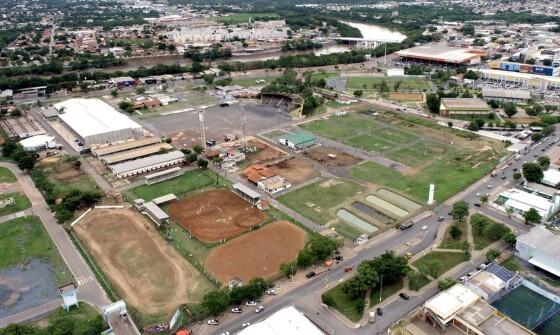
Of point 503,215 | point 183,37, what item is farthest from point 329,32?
point 503,215

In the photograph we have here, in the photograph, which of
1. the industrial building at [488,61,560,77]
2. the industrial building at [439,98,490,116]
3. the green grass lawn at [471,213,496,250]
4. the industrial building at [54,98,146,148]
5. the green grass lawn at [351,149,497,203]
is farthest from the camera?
the industrial building at [488,61,560,77]

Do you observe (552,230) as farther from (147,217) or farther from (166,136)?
(166,136)

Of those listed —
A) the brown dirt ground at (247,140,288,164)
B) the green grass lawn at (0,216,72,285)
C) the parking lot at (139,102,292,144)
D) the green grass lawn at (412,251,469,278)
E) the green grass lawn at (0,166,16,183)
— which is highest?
the parking lot at (139,102,292,144)

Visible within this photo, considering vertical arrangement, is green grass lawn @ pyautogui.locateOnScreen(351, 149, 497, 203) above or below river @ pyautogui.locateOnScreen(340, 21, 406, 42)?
below

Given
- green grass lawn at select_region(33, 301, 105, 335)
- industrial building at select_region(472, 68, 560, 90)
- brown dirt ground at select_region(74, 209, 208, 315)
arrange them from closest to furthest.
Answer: green grass lawn at select_region(33, 301, 105, 335) < brown dirt ground at select_region(74, 209, 208, 315) < industrial building at select_region(472, 68, 560, 90)

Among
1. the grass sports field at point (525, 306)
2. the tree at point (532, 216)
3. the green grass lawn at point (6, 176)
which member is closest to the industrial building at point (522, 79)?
the tree at point (532, 216)

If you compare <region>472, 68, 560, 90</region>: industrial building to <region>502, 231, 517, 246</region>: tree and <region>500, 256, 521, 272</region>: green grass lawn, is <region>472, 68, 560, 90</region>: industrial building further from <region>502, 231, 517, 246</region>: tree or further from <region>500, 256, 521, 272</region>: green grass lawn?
<region>500, 256, 521, 272</region>: green grass lawn

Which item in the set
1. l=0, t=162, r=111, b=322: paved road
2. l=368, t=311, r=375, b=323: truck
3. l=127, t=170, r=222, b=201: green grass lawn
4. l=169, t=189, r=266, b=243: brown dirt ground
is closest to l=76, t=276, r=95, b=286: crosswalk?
l=0, t=162, r=111, b=322: paved road
